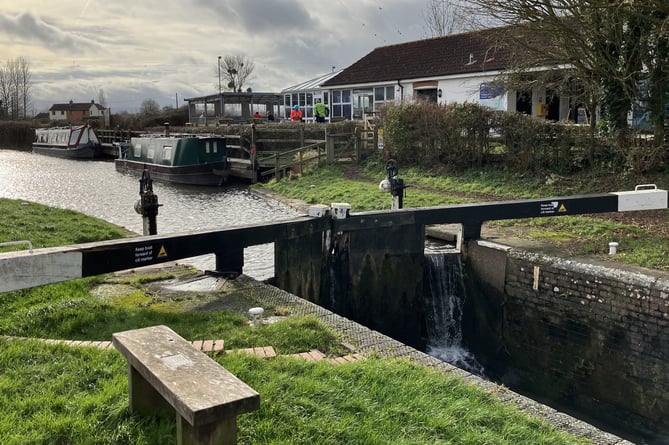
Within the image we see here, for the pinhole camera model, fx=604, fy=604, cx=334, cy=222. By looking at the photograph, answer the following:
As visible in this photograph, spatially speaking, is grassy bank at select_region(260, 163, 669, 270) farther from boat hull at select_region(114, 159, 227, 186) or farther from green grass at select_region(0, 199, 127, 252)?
green grass at select_region(0, 199, 127, 252)

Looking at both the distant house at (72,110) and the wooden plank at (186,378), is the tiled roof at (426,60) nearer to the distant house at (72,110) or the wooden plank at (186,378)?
the wooden plank at (186,378)

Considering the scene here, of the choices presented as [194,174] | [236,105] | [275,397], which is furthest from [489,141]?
[236,105]

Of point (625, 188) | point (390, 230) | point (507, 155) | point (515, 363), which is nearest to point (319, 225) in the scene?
point (390, 230)

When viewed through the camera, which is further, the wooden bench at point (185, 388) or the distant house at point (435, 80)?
the distant house at point (435, 80)

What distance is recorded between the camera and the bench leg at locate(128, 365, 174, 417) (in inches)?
134

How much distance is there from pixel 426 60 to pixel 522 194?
1502 cm

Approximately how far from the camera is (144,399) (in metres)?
3.44

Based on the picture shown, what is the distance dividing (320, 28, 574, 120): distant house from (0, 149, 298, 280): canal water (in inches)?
262

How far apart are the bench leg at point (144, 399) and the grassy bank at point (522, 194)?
6974 millimetres

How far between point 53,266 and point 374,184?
12343 millimetres

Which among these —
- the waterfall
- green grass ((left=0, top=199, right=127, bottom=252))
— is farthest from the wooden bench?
the waterfall

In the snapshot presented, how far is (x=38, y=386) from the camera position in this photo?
3887 millimetres

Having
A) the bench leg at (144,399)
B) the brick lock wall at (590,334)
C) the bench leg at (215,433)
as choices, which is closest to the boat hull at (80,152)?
the brick lock wall at (590,334)

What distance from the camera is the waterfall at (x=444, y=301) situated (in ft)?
32.2
